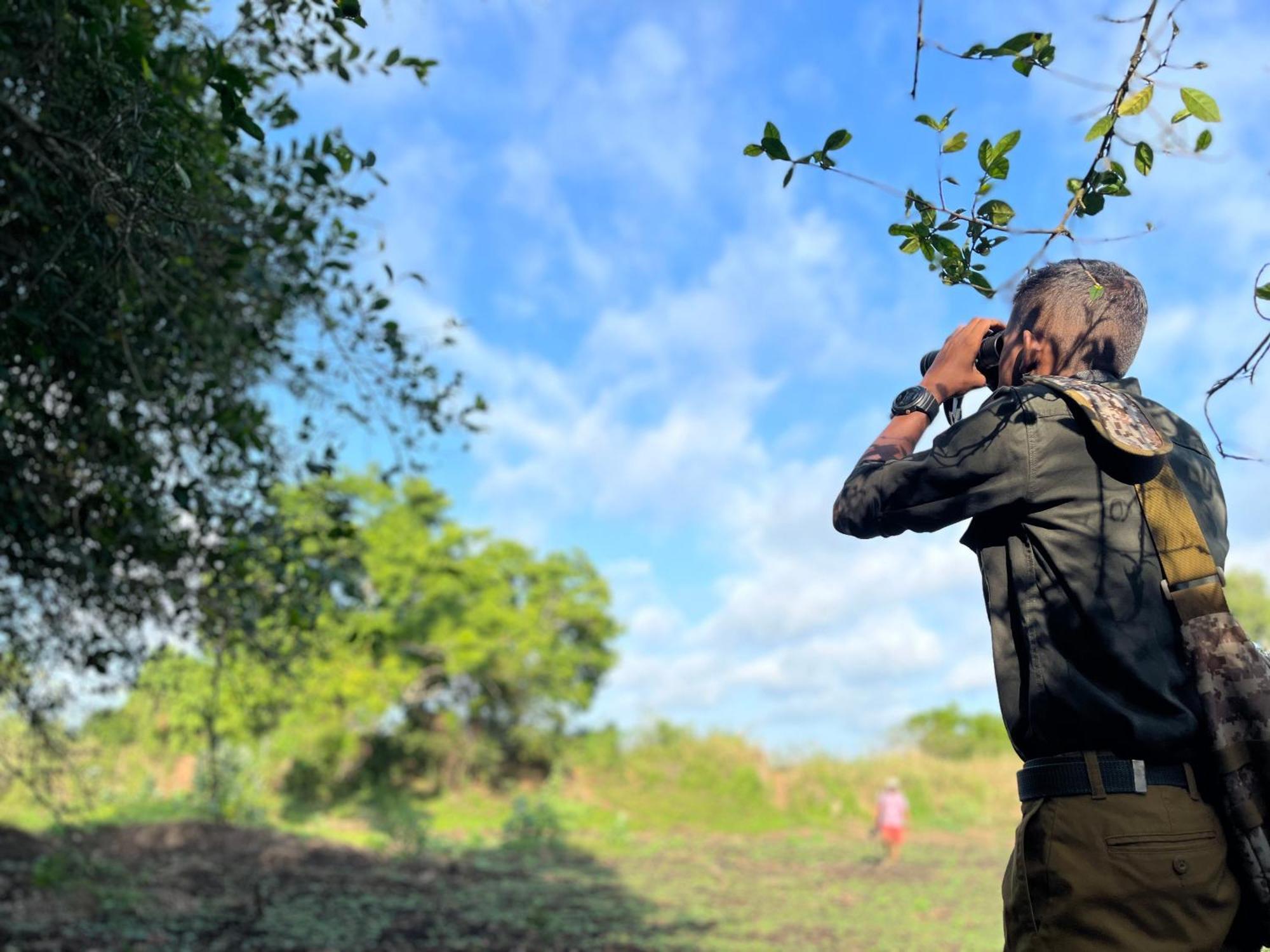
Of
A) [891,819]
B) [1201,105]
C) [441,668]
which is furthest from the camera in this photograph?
[441,668]

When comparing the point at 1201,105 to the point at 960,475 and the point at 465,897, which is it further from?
the point at 465,897

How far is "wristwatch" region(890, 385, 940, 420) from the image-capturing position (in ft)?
7.91

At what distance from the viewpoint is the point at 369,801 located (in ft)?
87.2

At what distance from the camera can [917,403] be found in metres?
2.42

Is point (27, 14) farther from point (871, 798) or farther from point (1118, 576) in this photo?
point (871, 798)

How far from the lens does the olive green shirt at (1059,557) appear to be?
6.66 ft

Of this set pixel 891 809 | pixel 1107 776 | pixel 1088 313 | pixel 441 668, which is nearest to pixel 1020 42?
pixel 1088 313

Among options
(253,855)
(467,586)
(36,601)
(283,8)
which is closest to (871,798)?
(467,586)

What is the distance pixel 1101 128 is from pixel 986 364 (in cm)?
63

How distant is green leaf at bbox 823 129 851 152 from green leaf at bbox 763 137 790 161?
9 cm

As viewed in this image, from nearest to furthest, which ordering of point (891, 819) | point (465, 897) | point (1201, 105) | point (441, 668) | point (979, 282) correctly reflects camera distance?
point (1201, 105), point (979, 282), point (465, 897), point (891, 819), point (441, 668)

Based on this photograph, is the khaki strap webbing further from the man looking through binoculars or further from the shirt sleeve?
the shirt sleeve

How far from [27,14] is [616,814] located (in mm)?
20959

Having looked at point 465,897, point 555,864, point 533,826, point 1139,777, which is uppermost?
point 533,826
